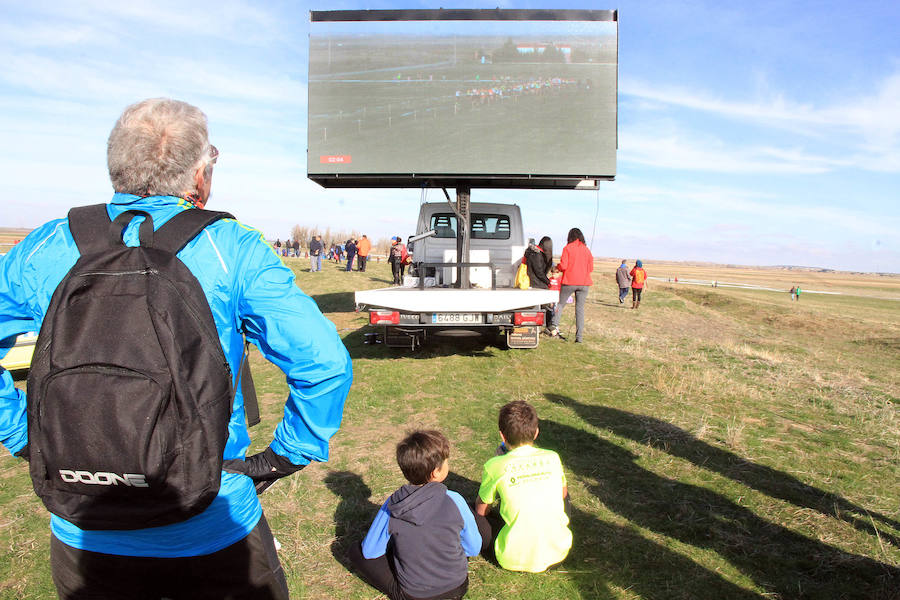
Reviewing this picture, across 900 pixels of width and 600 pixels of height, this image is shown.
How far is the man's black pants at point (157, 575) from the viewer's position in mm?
1360

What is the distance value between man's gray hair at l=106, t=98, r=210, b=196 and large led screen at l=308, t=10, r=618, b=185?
783 cm

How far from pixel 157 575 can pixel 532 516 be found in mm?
2012

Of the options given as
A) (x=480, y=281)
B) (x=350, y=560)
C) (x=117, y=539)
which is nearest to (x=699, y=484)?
(x=350, y=560)

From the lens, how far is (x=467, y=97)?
8.99m

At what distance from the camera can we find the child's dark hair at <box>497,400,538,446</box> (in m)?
3.19

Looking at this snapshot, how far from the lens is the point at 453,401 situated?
617 cm

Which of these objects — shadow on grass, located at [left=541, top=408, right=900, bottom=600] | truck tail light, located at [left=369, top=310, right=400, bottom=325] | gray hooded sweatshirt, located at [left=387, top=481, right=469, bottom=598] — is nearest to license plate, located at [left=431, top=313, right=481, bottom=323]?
truck tail light, located at [left=369, top=310, right=400, bottom=325]

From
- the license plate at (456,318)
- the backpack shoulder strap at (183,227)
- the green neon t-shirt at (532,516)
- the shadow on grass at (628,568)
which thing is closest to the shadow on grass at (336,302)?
the license plate at (456,318)

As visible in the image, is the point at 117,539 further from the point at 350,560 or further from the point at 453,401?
the point at 453,401

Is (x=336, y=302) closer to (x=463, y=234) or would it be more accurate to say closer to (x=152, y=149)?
(x=463, y=234)

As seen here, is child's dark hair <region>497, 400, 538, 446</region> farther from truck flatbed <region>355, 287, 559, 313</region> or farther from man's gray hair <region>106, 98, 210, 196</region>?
truck flatbed <region>355, 287, 559, 313</region>

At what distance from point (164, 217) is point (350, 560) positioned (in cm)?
227

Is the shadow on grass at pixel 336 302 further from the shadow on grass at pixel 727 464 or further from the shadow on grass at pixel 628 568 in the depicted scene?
the shadow on grass at pixel 628 568

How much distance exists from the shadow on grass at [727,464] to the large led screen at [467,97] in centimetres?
451
